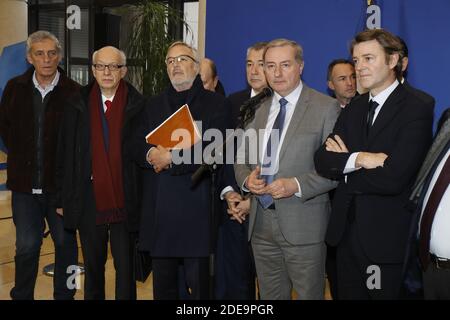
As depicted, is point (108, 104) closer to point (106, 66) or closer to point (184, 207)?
point (106, 66)

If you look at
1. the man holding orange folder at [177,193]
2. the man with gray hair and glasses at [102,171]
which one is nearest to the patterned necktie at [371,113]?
the man holding orange folder at [177,193]

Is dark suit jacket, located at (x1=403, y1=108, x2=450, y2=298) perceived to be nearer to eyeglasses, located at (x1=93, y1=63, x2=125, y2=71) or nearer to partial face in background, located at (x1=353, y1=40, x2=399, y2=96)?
partial face in background, located at (x1=353, y1=40, x2=399, y2=96)

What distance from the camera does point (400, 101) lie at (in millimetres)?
2441

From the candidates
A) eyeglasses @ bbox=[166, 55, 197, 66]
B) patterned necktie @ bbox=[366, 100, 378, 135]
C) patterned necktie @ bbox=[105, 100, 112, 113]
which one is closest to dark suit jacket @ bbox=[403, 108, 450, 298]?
patterned necktie @ bbox=[366, 100, 378, 135]

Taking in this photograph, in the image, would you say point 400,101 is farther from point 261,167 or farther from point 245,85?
point 245,85

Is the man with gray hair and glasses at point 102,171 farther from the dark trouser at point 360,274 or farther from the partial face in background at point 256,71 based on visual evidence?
the dark trouser at point 360,274

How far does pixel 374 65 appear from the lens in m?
2.45

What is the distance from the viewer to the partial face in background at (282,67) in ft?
8.93

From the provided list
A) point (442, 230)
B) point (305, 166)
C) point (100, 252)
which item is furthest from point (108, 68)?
point (442, 230)

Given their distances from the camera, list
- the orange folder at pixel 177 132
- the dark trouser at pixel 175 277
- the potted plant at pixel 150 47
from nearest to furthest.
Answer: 1. the orange folder at pixel 177 132
2. the dark trouser at pixel 175 277
3. the potted plant at pixel 150 47

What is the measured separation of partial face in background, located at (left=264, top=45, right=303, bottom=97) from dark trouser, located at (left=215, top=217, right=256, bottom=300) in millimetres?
1087

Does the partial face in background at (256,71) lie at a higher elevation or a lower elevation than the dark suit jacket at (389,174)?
higher

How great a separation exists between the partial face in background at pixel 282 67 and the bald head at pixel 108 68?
1.03 m

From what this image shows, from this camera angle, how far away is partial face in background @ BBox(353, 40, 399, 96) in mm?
2449
